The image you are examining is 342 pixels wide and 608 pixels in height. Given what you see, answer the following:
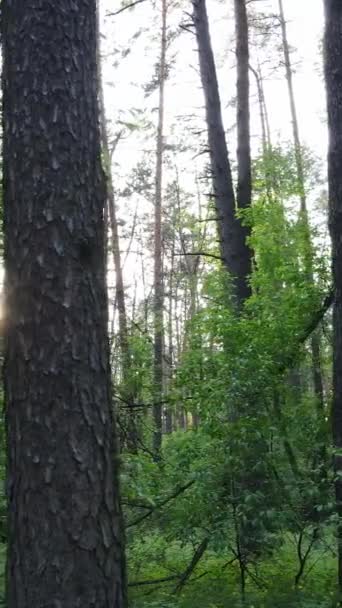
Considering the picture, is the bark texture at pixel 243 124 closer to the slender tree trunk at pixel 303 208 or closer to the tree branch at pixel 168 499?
the slender tree trunk at pixel 303 208

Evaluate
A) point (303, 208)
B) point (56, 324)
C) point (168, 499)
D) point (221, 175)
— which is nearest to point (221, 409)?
point (168, 499)

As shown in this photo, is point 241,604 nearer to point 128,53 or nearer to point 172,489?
point 172,489

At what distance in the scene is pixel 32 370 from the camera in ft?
7.72

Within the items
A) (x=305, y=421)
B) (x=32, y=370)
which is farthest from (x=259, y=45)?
(x=32, y=370)

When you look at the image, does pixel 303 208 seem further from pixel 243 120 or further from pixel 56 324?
pixel 56 324

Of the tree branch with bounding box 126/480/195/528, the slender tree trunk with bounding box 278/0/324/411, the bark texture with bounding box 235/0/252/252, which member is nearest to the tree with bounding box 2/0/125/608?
the tree branch with bounding box 126/480/195/528

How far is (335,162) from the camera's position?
6137mm

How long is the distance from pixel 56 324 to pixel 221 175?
26.5ft

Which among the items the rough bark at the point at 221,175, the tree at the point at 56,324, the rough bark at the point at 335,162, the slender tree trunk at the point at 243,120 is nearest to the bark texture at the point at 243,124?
the slender tree trunk at the point at 243,120

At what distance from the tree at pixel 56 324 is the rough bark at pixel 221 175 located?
6.89m

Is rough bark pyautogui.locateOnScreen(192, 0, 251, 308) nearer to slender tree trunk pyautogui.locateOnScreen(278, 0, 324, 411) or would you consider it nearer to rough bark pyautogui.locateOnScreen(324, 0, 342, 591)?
slender tree trunk pyautogui.locateOnScreen(278, 0, 324, 411)

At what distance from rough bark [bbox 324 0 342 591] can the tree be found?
3692 millimetres

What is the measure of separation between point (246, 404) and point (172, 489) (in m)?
1.02

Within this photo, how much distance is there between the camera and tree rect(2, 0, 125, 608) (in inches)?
87.9
